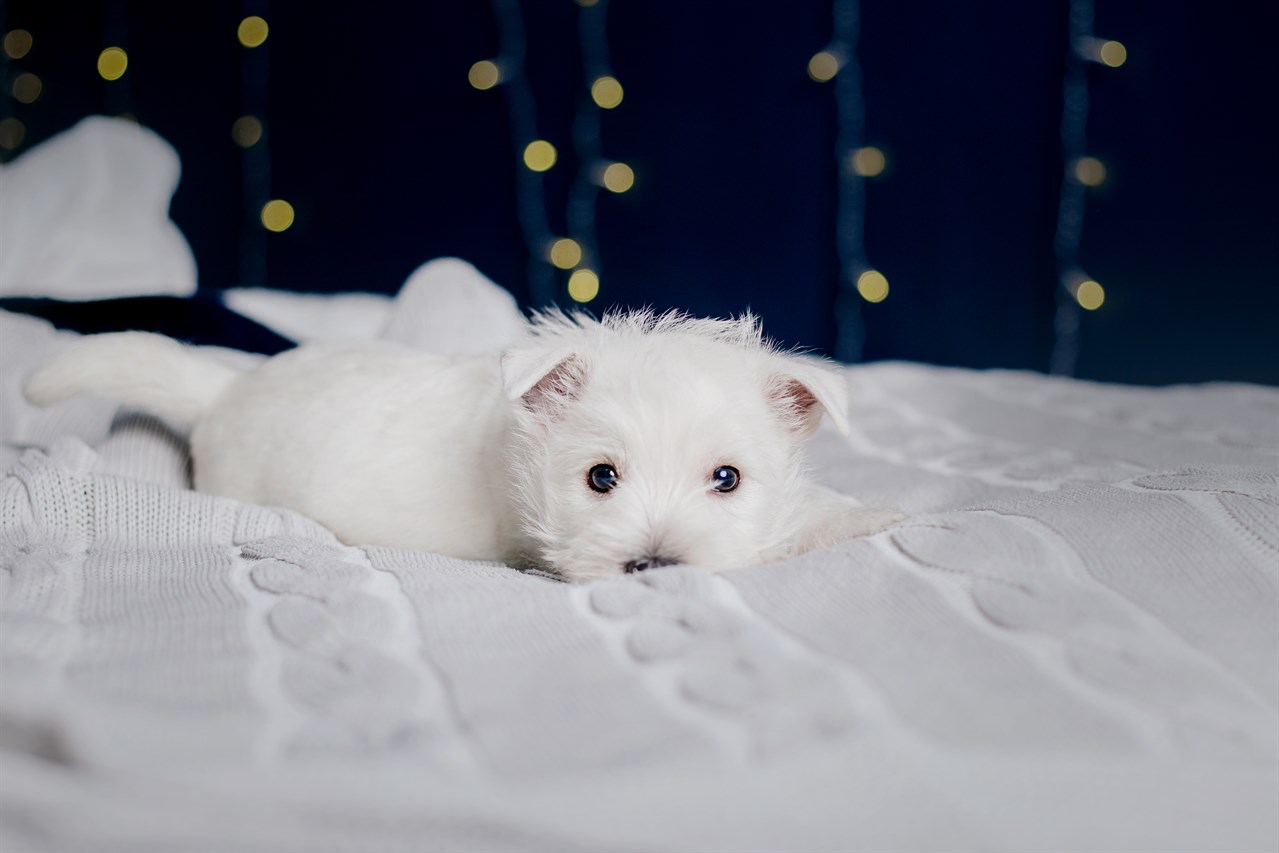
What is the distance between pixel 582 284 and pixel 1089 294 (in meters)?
2.46

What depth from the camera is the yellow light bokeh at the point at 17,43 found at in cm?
526

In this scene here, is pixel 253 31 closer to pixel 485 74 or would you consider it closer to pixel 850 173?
pixel 485 74

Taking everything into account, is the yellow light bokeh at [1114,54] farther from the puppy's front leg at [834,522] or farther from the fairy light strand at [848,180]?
the puppy's front leg at [834,522]

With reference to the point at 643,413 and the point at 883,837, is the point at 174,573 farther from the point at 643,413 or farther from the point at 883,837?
the point at 883,837

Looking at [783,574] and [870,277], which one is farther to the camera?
[870,277]

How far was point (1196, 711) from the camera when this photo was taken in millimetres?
869

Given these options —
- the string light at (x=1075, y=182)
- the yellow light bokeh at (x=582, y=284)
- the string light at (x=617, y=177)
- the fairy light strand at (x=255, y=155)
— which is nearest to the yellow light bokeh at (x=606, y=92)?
the string light at (x=617, y=177)

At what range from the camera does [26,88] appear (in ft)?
17.4

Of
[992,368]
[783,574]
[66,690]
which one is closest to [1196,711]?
[783,574]

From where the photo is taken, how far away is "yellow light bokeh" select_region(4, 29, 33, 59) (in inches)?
207

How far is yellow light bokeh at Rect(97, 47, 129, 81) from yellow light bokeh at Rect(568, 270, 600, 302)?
266cm

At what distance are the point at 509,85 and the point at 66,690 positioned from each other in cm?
444

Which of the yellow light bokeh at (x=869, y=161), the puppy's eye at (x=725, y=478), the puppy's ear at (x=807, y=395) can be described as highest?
the yellow light bokeh at (x=869, y=161)

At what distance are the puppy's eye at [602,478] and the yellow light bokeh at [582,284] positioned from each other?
3.56m
